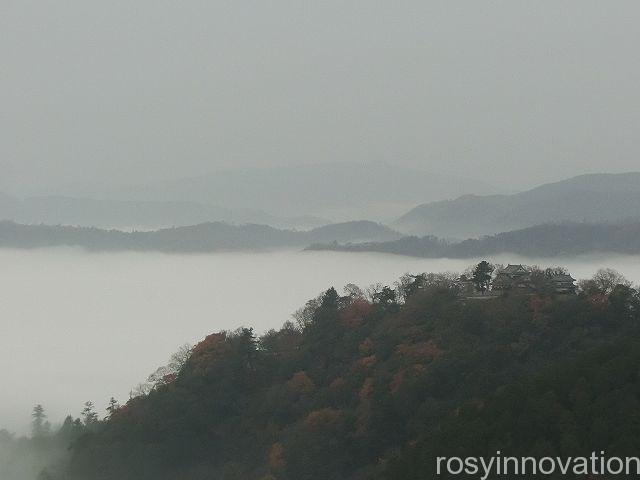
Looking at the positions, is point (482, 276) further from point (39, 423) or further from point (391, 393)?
point (39, 423)

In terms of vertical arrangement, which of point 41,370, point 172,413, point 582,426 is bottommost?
point 41,370

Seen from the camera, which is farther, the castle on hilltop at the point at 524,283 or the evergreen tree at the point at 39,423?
the evergreen tree at the point at 39,423

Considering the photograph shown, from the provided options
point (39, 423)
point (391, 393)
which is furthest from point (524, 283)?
point (39, 423)

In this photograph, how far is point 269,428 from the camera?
6788 centimetres

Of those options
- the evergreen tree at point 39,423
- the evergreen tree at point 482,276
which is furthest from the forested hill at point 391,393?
the evergreen tree at point 39,423

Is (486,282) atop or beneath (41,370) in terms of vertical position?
atop

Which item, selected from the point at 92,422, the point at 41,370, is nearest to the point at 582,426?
the point at 92,422

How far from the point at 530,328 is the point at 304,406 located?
15.9 m

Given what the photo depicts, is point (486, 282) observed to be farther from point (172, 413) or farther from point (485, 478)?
point (485, 478)

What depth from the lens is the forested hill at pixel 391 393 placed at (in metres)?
42.7

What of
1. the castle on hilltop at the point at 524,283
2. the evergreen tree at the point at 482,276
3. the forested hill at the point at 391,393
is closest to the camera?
the forested hill at the point at 391,393

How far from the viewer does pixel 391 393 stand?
2328 inches

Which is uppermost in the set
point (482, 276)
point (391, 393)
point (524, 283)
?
point (482, 276)

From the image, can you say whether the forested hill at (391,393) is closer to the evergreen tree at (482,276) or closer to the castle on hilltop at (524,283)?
the evergreen tree at (482,276)
